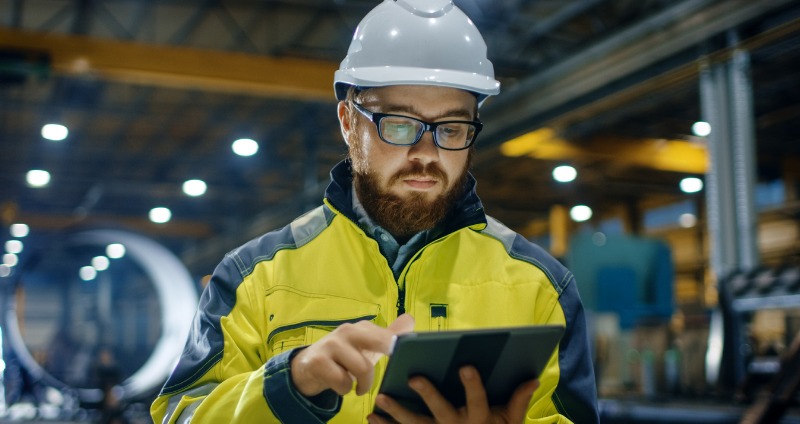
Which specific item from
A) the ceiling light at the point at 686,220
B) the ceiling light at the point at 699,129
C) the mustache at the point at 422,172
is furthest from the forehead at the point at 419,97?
the ceiling light at the point at 686,220

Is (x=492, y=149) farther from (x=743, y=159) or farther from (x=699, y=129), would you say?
(x=743, y=159)

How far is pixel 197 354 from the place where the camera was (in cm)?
144

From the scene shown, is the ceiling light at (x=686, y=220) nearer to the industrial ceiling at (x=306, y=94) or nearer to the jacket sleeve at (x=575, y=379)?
the industrial ceiling at (x=306, y=94)

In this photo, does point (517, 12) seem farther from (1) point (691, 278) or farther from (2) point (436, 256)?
(1) point (691, 278)

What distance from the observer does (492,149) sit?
9781 millimetres

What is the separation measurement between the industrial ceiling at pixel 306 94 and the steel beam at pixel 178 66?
2 cm

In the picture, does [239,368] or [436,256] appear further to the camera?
[436,256]

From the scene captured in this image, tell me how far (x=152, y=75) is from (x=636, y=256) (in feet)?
17.9

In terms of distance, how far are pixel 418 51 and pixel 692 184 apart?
554 inches

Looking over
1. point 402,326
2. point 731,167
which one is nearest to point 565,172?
point 731,167

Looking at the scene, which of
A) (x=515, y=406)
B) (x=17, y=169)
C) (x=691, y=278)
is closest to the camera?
(x=515, y=406)

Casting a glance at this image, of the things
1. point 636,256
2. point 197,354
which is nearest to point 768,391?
point 636,256

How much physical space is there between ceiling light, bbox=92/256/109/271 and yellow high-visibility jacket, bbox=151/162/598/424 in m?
6.65

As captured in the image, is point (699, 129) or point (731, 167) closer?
point (731, 167)
